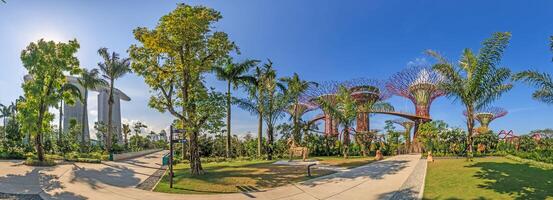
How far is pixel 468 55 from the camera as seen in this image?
1684 cm

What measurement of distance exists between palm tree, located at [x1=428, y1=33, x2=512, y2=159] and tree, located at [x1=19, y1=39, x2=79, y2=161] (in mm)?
21126

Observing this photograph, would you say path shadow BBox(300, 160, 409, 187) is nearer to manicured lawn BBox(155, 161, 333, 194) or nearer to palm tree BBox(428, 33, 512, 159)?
manicured lawn BBox(155, 161, 333, 194)

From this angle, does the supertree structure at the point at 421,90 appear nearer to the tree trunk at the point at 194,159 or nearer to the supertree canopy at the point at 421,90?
the supertree canopy at the point at 421,90

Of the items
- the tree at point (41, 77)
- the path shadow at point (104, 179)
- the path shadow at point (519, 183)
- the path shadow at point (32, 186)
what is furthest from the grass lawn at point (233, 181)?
the tree at point (41, 77)

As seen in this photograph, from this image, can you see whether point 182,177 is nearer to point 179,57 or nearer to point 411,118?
point 179,57

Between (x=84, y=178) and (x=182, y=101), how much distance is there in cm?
537

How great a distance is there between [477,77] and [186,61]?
14.2 m

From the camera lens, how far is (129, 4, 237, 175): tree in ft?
50.3

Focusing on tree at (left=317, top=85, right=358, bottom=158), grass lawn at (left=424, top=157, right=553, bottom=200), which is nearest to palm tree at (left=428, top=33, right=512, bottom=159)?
grass lawn at (left=424, top=157, right=553, bottom=200)

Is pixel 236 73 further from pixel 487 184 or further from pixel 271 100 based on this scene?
pixel 487 184

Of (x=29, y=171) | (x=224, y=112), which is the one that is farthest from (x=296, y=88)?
(x=29, y=171)

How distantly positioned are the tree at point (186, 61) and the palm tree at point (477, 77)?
11265 mm

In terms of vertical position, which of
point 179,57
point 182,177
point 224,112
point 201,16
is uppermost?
point 201,16

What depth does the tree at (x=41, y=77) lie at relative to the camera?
19359 millimetres
